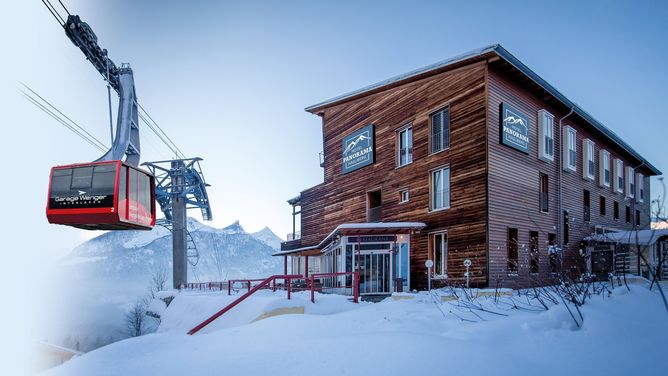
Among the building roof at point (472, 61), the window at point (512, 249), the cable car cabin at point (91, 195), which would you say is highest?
the building roof at point (472, 61)

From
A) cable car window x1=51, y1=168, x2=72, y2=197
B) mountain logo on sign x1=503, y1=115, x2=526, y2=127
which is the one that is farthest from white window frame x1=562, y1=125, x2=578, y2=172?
cable car window x1=51, y1=168, x2=72, y2=197

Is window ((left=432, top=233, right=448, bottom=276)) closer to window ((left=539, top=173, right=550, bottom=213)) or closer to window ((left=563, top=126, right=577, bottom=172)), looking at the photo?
window ((left=539, top=173, right=550, bottom=213))

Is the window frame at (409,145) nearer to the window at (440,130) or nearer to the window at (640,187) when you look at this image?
the window at (440,130)

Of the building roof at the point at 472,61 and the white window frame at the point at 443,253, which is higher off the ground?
the building roof at the point at 472,61

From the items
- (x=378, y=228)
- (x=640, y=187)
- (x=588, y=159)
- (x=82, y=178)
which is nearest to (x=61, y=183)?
(x=82, y=178)

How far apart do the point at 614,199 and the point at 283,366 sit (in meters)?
24.9

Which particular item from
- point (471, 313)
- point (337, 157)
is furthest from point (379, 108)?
point (471, 313)

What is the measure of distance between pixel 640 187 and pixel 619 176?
4.79m

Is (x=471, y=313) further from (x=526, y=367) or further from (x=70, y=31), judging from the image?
(x=70, y=31)

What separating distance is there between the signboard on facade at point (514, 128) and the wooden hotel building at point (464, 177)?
41 mm

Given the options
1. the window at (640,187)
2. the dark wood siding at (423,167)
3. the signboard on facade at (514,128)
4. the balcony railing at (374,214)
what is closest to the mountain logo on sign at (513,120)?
the signboard on facade at (514,128)

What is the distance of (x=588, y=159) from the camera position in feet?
64.4

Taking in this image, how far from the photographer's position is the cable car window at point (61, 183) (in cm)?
1149

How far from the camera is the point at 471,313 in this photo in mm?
6453
